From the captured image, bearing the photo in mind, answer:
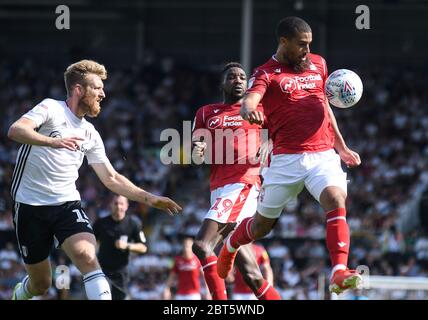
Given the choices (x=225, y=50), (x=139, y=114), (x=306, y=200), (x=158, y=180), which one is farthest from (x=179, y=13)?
(x=306, y=200)

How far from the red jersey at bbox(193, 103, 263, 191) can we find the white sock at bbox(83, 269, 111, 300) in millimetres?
2347

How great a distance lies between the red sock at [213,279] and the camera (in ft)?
33.1

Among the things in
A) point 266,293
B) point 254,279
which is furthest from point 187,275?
point 266,293

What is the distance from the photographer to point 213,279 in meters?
10.1

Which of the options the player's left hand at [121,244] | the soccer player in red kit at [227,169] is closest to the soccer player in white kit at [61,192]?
the soccer player in red kit at [227,169]

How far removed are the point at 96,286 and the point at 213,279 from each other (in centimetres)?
184

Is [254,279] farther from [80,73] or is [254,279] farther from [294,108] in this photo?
[80,73]

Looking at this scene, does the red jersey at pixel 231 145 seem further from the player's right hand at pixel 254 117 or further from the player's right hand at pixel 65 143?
the player's right hand at pixel 65 143

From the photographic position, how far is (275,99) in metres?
8.90

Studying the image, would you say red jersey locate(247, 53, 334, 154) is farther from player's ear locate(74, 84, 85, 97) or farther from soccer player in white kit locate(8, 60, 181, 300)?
player's ear locate(74, 84, 85, 97)

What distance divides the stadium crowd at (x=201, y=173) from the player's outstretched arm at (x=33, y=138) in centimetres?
932

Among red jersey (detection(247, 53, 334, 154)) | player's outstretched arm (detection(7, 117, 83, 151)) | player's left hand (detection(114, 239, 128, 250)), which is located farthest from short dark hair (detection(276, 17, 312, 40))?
player's left hand (detection(114, 239, 128, 250))

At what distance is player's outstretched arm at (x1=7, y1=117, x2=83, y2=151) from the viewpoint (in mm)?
7918
